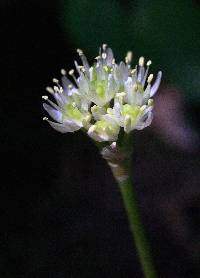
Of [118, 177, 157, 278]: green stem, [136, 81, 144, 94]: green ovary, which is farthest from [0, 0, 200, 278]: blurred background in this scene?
[136, 81, 144, 94]: green ovary

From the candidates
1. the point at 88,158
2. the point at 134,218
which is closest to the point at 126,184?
the point at 134,218

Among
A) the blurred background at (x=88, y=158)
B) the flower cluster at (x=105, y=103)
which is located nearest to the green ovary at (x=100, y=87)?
the flower cluster at (x=105, y=103)

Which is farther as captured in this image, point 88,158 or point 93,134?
point 88,158

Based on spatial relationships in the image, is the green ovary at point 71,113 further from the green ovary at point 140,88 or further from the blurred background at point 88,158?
the blurred background at point 88,158

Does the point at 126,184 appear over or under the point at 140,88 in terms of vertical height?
under

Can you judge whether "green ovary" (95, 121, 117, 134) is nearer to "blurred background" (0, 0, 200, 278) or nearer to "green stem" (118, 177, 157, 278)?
"green stem" (118, 177, 157, 278)

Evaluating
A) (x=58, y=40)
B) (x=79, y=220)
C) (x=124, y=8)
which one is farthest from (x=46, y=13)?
(x=79, y=220)

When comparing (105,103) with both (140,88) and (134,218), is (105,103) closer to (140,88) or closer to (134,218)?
(140,88)
